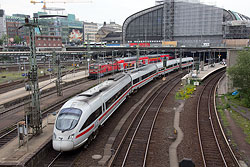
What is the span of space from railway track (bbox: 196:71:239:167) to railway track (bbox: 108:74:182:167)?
3902 mm

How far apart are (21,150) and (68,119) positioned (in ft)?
11.8

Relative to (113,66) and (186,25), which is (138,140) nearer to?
(113,66)

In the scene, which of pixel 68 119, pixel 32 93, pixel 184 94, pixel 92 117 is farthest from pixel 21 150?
pixel 184 94

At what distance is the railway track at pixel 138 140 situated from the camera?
1419 centimetres

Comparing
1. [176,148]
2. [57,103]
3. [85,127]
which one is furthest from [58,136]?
[57,103]

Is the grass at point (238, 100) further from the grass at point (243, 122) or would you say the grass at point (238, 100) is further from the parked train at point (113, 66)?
the parked train at point (113, 66)

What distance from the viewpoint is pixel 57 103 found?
27.6 metres

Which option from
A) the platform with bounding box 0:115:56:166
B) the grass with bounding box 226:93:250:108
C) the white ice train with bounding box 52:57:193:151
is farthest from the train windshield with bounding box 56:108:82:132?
the grass with bounding box 226:93:250:108

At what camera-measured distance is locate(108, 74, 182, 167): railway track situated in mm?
14193

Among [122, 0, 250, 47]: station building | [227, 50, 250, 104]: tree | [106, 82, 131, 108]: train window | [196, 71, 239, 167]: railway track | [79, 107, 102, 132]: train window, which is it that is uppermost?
[122, 0, 250, 47]: station building

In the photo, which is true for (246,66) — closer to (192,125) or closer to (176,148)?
(192,125)

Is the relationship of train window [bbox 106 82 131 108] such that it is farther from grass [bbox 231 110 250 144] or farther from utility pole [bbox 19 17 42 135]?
grass [bbox 231 110 250 144]

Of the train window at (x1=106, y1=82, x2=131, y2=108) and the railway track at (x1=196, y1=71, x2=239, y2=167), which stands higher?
the train window at (x1=106, y1=82, x2=131, y2=108)

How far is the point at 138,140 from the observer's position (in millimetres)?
17344
